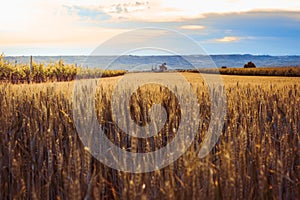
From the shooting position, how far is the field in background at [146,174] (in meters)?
1.73

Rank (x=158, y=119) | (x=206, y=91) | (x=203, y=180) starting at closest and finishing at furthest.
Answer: (x=203, y=180) → (x=158, y=119) → (x=206, y=91)

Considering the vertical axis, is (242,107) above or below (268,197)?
above

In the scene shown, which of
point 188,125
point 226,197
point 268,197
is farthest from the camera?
point 188,125

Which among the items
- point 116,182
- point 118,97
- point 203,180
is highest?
point 118,97

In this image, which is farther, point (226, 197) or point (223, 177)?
point (223, 177)

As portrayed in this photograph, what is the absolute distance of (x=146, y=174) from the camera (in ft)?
6.21

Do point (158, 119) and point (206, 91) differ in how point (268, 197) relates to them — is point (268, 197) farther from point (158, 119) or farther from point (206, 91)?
point (206, 91)

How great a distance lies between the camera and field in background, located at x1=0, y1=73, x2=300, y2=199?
173 cm

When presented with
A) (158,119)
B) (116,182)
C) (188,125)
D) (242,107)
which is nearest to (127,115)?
(158,119)

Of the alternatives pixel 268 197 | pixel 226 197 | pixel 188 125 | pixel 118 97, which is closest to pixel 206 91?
pixel 118 97

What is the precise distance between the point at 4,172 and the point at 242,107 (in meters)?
2.08

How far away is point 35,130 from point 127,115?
0.65m

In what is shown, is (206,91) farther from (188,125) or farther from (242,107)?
(188,125)

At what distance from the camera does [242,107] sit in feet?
12.0
